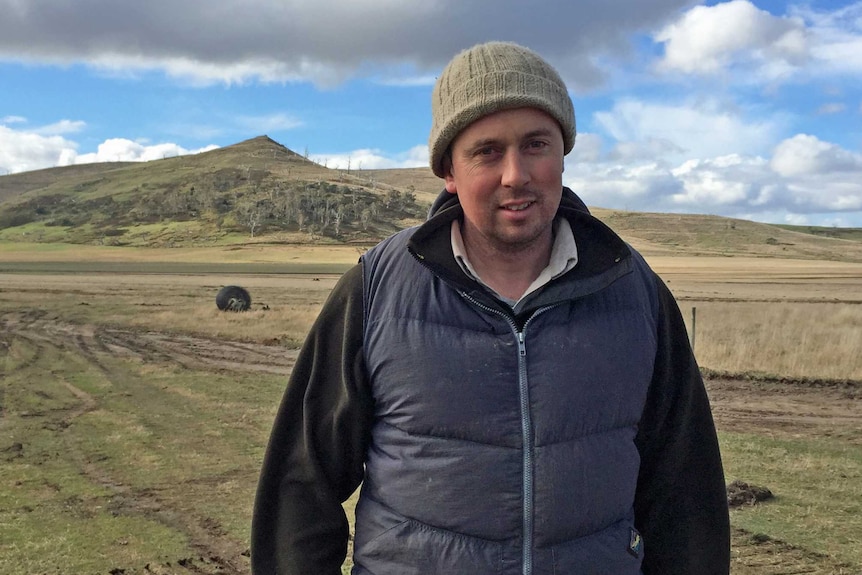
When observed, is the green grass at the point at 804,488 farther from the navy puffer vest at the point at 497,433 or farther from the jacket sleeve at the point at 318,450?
the jacket sleeve at the point at 318,450

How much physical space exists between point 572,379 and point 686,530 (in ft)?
2.00

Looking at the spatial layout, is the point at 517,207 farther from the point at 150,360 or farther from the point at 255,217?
the point at 255,217

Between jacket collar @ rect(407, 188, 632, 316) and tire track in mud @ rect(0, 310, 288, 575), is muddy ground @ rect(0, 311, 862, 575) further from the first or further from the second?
jacket collar @ rect(407, 188, 632, 316)

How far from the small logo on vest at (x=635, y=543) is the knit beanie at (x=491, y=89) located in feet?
3.52

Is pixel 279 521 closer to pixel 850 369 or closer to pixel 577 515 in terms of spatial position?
pixel 577 515

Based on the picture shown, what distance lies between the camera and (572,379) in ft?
6.18

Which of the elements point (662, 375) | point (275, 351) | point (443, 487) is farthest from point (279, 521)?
point (275, 351)

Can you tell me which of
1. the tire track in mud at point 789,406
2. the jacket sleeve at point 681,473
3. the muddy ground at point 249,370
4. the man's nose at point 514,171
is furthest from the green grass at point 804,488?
the man's nose at point 514,171

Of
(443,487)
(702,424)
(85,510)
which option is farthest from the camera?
(85,510)

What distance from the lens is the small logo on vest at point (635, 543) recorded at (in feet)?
6.46

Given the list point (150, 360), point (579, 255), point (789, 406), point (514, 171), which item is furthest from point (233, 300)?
point (514, 171)

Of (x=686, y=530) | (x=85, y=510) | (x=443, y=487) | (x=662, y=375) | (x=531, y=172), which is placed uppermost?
(x=531, y=172)

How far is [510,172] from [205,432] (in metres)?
8.09

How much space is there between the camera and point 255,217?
97750 millimetres
